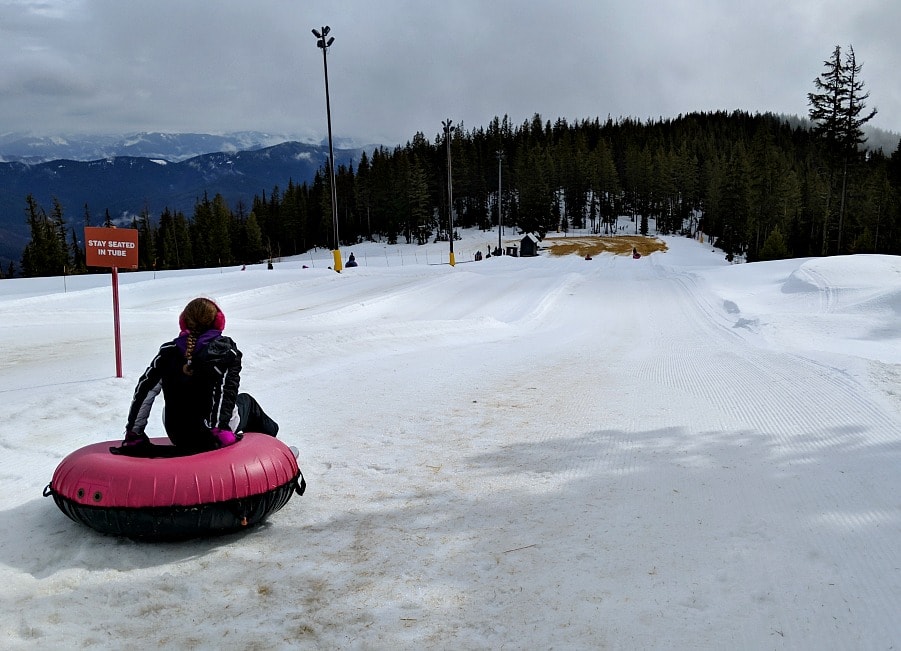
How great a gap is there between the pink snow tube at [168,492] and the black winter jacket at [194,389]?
27 cm

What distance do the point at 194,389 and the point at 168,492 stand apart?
744 mm

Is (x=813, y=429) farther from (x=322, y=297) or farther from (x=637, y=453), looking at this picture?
(x=322, y=297)

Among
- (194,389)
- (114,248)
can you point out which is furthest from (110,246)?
(194,389)

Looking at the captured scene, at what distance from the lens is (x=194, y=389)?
4.34 metres

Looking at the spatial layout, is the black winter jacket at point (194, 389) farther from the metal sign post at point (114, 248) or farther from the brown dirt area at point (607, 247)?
the brown dirt area at point (607, 247)

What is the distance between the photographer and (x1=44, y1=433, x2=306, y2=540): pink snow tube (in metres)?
3.94

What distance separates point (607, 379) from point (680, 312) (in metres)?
9.17

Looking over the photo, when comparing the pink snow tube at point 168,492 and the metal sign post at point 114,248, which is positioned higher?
the metal sign post at point 114,248

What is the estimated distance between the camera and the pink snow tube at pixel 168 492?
394 cm

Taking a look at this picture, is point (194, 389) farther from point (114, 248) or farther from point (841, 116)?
point (841, 116)

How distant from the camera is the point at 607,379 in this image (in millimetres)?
9344

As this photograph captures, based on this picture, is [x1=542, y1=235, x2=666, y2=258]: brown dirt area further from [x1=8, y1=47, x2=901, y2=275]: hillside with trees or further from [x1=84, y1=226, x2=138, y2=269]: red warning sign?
[x1=84, y1=226, x2=138, y2=269]: red warning sign

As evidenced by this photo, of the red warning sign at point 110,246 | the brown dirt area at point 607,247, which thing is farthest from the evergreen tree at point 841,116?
the red warning sign at point 110,246

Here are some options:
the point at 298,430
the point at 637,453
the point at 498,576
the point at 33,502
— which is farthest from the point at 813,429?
the point at 33,502
